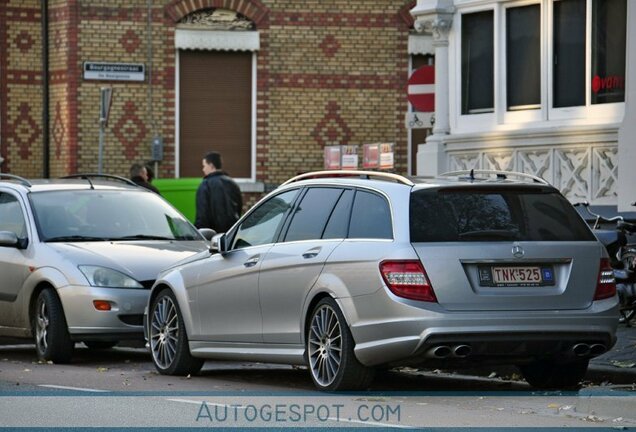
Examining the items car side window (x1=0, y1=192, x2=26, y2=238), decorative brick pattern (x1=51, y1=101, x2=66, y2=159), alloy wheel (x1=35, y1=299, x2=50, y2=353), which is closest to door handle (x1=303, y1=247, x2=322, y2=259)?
alloy wheel (x1=35, y1=299, x2=50, y2=353)

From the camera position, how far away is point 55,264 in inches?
561

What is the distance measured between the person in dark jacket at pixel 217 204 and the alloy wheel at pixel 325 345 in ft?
27.4

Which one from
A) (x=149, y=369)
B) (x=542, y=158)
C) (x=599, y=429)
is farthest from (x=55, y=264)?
(x=542, y=158)

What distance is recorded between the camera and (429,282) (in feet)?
33.8

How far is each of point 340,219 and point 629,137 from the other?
820cm

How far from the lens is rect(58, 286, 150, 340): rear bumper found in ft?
45.7

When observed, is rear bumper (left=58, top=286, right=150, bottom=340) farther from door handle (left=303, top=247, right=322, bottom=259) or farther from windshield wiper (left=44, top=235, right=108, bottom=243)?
door handle (left=303, top=247, right=322, bottom=259)

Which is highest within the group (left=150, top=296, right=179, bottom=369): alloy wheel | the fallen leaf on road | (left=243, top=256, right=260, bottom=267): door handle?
(left=243, top=256, right=260, bottom=267): door handle

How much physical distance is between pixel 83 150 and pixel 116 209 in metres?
13.8

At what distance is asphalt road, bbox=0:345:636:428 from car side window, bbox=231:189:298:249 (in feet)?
3.50

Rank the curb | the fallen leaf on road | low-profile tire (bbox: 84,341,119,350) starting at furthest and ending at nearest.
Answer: low-profile tire (bbox: 84,341,119,350)
the fallen leaf on road
the curb

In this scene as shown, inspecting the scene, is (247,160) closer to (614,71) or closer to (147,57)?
(147,57)

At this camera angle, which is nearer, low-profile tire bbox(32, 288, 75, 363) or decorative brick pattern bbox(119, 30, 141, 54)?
low-profile tire bbox(32, 288, 75, 363)

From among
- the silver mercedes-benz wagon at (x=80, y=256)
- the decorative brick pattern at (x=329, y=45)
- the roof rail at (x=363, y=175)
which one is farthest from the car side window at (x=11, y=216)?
the decorative brick pattern at (x=329, y=45)
